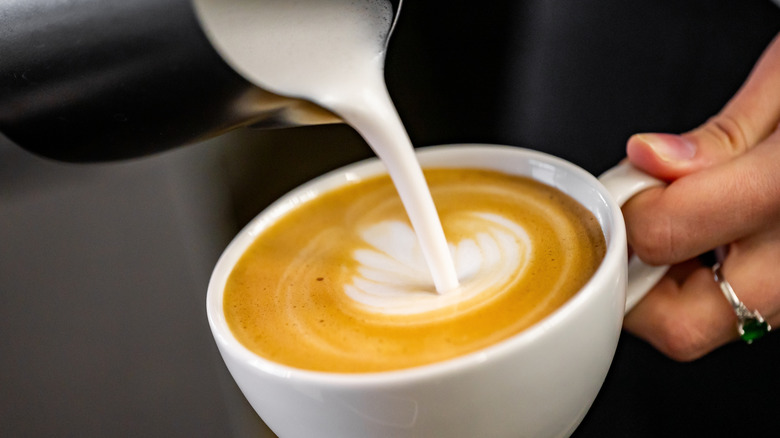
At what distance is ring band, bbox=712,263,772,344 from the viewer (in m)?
0.79

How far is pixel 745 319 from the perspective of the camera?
31.2 inches

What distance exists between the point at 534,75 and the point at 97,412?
0.76m

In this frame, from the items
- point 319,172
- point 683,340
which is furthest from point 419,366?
point 319,172

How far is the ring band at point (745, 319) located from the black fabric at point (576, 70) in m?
0.11

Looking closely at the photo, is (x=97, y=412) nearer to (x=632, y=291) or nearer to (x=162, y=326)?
(x=162, y=326)

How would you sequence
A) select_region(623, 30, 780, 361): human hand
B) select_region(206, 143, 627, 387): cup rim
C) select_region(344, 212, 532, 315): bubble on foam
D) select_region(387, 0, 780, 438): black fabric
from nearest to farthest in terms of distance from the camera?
select_region(206, 143, 627, 387): cup rim → select_region(344, 212, 532, 315): bubble on foam → select_region(623, 30, 780, 361): human hand → select_region(387, 0, 780, 438): black fabric

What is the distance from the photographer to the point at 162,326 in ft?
2.84

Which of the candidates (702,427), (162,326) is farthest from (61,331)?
(702,427)

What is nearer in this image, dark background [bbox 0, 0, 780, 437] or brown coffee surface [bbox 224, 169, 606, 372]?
brown coffee surface [bbox 224, 169, 606, 372]

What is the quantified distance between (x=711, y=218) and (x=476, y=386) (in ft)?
1.30

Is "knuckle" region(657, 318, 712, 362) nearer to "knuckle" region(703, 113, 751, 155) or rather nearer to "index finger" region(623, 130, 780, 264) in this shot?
"index finger" region(623, 130, 780, 264)

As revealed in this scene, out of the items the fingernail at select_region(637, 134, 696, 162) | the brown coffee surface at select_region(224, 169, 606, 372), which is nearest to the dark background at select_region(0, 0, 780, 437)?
the brown coffee surface at select_region(224, 169, 606, 372)

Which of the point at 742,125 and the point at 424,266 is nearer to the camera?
the point at 424,266

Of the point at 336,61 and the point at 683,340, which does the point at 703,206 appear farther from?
the point at 336,61
